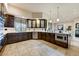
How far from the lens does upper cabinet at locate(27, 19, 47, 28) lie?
8.62 m

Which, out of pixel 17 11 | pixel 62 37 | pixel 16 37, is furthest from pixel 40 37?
pixel 62 37

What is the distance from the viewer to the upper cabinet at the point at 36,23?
8.62 metres

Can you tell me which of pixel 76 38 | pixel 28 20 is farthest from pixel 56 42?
pixel 28 20

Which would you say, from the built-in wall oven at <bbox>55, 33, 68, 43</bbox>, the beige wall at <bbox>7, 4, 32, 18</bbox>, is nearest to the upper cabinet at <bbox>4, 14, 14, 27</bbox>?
A: the beige wall at <bbox>7, 4, 32, 18</bbox>

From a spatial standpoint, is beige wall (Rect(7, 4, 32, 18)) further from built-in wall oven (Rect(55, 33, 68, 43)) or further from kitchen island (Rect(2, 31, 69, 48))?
built-in wall oven (Rect(55, 33, 68, 43))

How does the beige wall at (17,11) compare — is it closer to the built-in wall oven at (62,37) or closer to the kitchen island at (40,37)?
the kitchen island at (40,37)

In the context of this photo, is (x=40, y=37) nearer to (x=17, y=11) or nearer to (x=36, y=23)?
(x=36, y=23)

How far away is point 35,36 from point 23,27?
1.29 m

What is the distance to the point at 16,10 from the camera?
617 centimetres

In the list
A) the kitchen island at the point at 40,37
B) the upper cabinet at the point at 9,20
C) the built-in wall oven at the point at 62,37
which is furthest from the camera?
the upper cabinet at the point at 9,20

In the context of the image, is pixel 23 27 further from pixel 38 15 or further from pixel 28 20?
pixel 38 15

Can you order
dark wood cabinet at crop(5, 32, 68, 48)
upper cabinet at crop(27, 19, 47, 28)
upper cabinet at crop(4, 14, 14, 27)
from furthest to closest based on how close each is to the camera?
upper cabinet at crop(27, 19, 47, 28) < upper cabinet at crop(4, 14, 14, 27) < dark wood cabinet at crop(5, 32, 68, 48)

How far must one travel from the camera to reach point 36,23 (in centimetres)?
867

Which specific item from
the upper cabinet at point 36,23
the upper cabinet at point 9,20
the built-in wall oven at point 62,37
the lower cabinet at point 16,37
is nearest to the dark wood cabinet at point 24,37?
the lower cabinet at point 16,37
